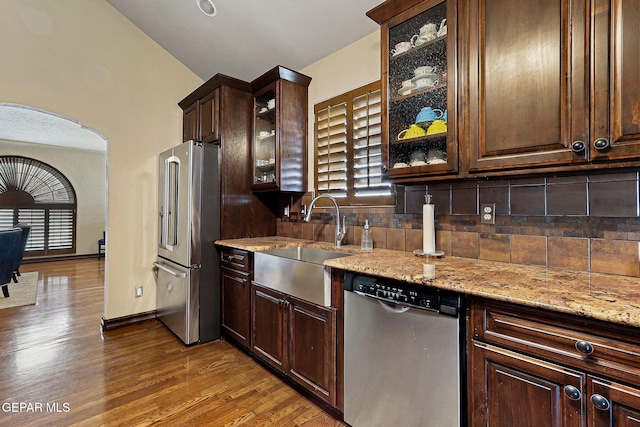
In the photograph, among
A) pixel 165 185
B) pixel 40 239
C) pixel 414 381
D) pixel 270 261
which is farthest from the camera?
pixel 40 239

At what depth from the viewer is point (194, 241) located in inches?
105

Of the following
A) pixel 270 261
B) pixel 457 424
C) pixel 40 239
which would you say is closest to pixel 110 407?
pixel 270 261

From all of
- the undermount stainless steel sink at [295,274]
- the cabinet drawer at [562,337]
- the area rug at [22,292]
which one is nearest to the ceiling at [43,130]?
the area rug at [22,292]

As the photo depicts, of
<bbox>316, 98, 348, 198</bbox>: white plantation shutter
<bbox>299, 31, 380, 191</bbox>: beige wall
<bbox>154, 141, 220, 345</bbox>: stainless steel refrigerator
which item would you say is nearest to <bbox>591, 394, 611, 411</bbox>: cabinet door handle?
<bbox>316, 98, 348, 198</bbox>: white plantation shutter

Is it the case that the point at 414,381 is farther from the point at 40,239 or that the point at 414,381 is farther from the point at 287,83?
the point at 40,239

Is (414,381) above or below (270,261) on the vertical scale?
below

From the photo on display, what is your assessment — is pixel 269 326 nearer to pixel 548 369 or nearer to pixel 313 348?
pixel 313 348

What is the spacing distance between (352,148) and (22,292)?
503 cm

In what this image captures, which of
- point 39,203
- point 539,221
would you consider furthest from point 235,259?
point 39,203

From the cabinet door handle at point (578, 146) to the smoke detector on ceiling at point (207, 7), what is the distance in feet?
9.02

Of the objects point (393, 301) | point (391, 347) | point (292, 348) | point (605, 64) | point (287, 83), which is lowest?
point (292, 348)

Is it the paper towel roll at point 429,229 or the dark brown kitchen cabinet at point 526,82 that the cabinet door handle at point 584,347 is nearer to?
the dark brown kitchen cabinet at point 526,82

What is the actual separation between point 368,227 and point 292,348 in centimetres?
99

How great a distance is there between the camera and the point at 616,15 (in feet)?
3.73
